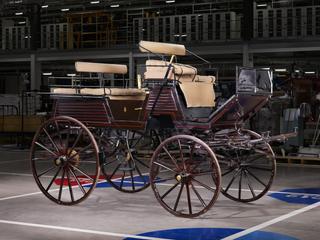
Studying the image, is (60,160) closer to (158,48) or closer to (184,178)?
(184,178)

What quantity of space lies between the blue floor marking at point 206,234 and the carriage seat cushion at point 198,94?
6.04ft

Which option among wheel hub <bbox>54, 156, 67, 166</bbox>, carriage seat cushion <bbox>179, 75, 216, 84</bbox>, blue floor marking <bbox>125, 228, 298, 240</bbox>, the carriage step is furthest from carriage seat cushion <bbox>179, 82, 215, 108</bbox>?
the carriage step

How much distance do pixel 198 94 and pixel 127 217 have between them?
2.00 meters

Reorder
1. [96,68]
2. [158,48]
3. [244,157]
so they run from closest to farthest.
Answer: [158,48] < [244,157] < [96,68]

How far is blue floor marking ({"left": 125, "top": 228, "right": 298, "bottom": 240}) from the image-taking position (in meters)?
6.68

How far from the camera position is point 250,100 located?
8.02 m

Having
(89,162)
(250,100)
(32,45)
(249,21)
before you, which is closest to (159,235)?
(250,100)

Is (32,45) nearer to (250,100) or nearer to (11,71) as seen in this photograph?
(11,71)

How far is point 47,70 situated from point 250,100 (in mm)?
33628

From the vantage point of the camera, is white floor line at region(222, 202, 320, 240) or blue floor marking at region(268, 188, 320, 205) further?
blue floor marking at region(268, 188, 320, 205)

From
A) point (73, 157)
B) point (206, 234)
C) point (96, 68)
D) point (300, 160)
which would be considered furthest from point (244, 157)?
point (300, 160)

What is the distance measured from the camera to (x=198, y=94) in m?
8.20

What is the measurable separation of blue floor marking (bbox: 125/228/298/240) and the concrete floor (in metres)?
0.06

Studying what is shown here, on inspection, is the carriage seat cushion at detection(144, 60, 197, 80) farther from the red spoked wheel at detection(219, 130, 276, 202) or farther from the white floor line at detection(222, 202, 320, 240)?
the white floor line at detection(222, 202, 320, 240)
